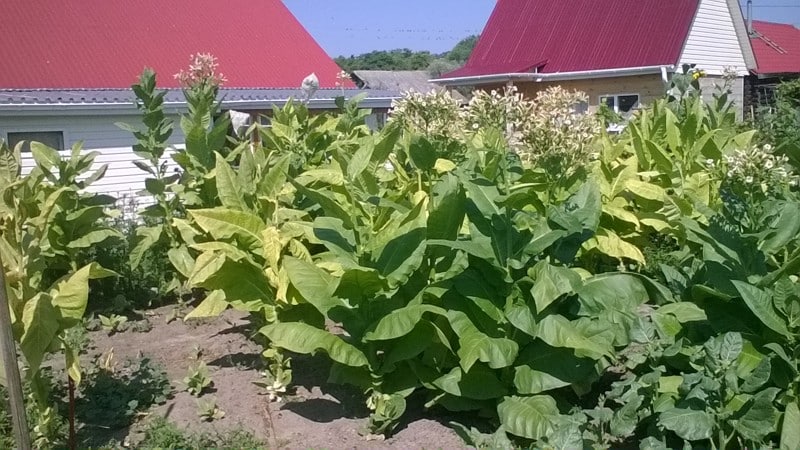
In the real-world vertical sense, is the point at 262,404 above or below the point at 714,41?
below

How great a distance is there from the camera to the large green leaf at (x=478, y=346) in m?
3.46

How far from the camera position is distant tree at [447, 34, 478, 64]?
7325 cm

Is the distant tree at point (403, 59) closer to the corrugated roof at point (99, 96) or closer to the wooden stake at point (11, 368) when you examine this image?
the corrugated roof at point (99, 96)

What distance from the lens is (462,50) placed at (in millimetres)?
76625

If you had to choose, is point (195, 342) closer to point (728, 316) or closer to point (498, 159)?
point (498, 159)

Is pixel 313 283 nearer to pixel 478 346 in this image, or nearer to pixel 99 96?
pixel 478 346

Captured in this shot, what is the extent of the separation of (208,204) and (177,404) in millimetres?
2333

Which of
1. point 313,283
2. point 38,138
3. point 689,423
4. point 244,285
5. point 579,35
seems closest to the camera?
point 689,423

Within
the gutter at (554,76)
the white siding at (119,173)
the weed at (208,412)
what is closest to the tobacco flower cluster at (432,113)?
the weed at (208,412)

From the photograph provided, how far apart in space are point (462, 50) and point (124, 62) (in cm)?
6490

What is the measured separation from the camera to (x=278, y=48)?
672 inches

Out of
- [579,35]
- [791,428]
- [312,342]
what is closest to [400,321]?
[312,342]

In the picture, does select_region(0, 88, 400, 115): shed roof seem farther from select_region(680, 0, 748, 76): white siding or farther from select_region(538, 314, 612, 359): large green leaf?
select_region(680, 0, 748, 76): white siding

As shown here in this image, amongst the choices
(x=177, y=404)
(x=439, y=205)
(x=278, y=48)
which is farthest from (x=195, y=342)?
(x=278, y=48)
